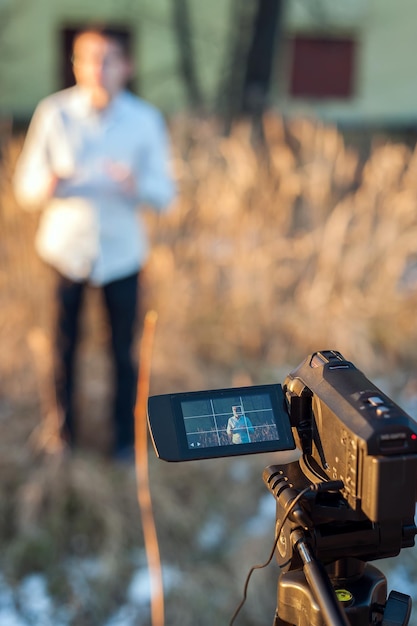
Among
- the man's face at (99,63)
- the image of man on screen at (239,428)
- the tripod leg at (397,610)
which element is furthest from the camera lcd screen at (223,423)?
the man's face at (99,63)

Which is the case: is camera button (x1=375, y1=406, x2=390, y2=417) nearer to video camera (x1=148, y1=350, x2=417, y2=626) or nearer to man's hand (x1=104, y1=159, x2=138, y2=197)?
video camera (x1=148, y1=350, x2=417, y2=626)

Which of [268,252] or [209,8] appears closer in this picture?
[268,252]

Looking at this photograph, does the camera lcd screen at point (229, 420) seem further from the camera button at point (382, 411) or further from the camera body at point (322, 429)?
the camera button at point (382, 411)

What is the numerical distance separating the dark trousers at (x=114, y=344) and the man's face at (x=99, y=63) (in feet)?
2.40

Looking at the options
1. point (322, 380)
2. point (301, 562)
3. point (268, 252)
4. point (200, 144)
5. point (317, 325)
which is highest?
point (322, 380)

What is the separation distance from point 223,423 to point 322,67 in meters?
11.7

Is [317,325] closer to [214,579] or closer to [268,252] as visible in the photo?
[268,252]

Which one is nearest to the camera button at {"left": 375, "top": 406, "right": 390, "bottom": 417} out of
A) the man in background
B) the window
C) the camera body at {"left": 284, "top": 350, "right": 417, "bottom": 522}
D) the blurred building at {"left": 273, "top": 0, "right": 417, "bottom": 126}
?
the camera body at {"left": 284, "top": 350, "right": 417, "bottom": 522}

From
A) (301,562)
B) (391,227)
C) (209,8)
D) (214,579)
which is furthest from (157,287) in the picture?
(209,8)

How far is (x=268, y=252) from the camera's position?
13.0 ft

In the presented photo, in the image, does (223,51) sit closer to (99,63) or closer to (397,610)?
(99,63)

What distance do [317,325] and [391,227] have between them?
2.00ft

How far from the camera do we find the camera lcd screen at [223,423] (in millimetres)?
1178

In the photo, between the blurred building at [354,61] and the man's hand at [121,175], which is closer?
the man's hand at [121,175]
